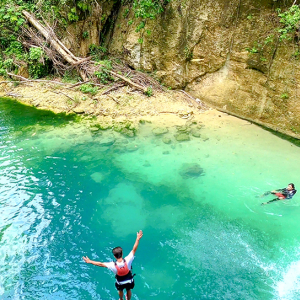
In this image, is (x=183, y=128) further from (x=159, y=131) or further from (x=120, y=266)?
(x=120, y=266)

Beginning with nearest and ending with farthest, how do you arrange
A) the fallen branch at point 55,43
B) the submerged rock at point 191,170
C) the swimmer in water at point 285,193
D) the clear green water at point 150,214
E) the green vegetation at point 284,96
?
the clear green water at point 150,214, the swimmer in water at point 285,193, the submerged rock at point 191,170, the green vegetation at point 284,96, the fallen branch at point 55,43

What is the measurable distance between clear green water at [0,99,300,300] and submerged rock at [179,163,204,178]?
0.42 ft

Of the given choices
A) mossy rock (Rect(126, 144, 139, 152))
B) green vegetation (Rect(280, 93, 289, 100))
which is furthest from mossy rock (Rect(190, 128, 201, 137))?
green vegetation (Rect(280, 93, 289, 100))

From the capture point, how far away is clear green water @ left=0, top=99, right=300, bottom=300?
4.86 metres

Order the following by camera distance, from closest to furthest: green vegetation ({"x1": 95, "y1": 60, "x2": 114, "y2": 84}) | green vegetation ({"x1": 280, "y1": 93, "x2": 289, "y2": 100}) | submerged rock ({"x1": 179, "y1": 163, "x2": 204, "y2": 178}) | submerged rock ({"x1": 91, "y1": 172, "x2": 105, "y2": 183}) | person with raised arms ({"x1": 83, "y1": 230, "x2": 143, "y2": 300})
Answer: person with raised arms ({"x1": 83, "y1": 230, "x2": 143, "y2": 300}) < submerged rock ({"x1": 91, "y1": 172, "x2": 105, "y2": 183}) < submerged rock ({"x1": 179, "y1": 163, "x2": 204, "y2": 178}) < green vegetation ({"x1": 280, "y1": 93, "x2": 289, "y2": 100}) < green vegetation ({"x1": 95, "y1": 60, "x2": 114, "y2": 84})

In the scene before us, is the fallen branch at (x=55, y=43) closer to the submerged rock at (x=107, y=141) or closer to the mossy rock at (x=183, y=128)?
the submerged rock at (x=107, y=141)

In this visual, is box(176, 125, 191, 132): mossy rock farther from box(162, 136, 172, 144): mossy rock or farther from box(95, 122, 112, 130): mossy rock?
box(95, 122, 112, 130): mossy rock

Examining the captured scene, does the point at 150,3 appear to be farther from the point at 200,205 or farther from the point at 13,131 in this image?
the point at 200,205

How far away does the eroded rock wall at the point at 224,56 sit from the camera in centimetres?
895

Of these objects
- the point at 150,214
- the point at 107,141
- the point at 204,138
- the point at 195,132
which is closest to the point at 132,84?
the point at 107,141

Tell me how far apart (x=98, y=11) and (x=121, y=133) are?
6.67 meters

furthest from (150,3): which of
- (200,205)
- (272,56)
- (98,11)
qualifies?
(200,205)

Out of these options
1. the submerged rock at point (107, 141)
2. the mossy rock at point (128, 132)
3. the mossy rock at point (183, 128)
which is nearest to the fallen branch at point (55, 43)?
the mossy rock at point (128, 132)

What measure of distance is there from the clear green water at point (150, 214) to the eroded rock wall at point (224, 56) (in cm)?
116
